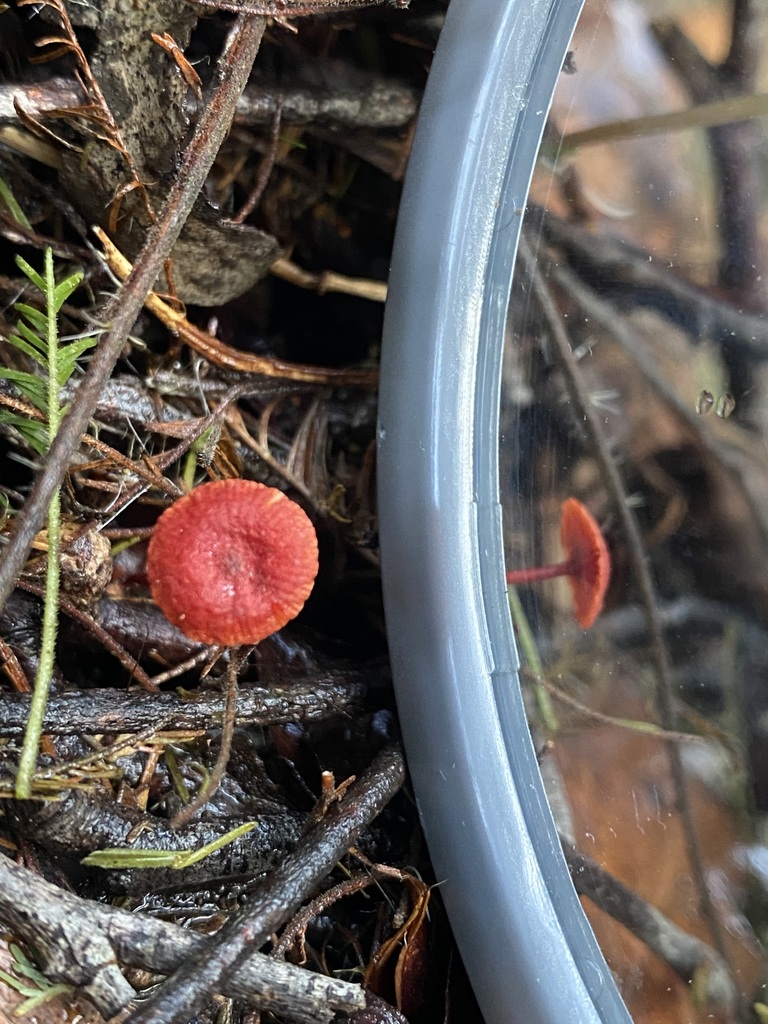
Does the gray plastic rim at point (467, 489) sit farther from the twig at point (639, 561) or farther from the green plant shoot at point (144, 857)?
the green plant shoot at point (144, 857)

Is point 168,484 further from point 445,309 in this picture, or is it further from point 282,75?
point 282,75

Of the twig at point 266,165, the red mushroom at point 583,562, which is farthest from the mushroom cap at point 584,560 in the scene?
the twig at point 266,165

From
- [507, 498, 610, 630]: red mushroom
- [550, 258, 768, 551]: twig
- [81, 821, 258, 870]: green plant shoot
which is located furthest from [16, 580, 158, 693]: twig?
[550, 258, 768, 551]: twig

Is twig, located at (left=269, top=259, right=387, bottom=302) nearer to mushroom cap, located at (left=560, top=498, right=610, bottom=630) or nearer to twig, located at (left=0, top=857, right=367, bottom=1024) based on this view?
mushroom cap, located at (left=560, top=498, right=610, bottom=630)

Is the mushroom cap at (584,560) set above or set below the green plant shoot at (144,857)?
above

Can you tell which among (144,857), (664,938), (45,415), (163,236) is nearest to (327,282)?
(163,236)

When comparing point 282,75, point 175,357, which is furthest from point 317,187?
point 175,357
